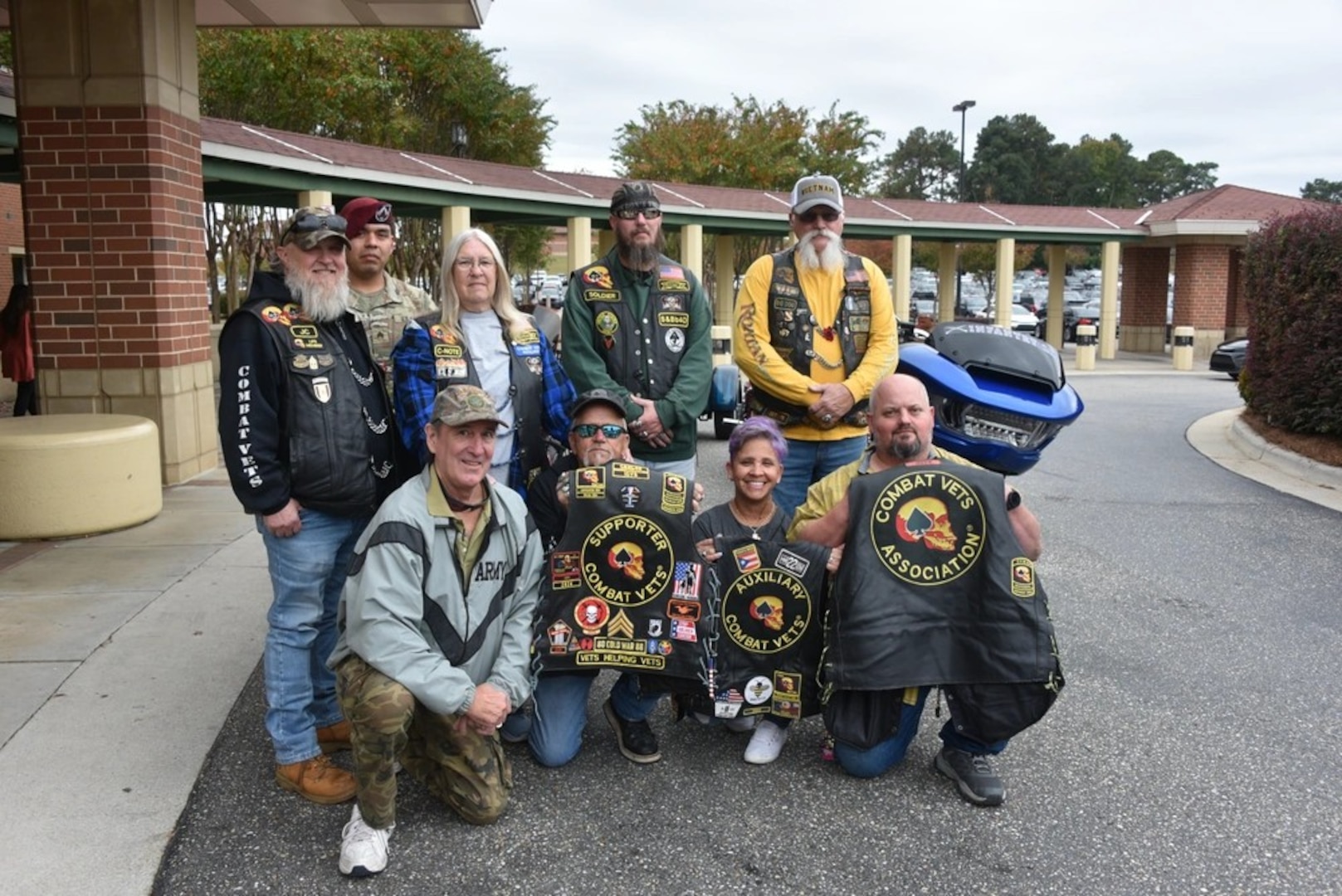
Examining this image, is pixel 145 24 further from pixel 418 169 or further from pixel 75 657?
pixel 418 169

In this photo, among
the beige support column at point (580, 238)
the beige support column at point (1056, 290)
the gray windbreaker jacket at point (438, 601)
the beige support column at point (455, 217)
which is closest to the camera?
the gray windbreaker jacket at point (438, 601)

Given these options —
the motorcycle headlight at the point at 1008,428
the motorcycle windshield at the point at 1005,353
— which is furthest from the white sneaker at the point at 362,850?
the motorcycle windshield at the point at 1005,353

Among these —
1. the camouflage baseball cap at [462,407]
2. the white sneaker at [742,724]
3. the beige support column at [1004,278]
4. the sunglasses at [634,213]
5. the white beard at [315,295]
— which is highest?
the beige support column at [1004,278]

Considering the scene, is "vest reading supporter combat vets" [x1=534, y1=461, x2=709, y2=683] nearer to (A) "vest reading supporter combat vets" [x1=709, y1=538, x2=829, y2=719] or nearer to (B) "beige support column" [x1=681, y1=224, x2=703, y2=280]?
(A) "vest reading supporter combat vets" [x1=709, y1=538, x2=829, y2=719]

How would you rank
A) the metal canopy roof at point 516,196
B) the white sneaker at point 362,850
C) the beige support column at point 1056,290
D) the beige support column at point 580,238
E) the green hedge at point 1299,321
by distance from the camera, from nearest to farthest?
the white sneaker at point 362,850
the green hedge at point 1299,321
the metal canopy roof at point 516,196
the beige support column at point 580,238
the beige support column at point 1056,290

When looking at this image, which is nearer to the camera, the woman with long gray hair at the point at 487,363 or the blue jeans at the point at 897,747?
the blue jeans at the point at 897,747

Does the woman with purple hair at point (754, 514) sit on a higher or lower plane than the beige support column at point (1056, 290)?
lower

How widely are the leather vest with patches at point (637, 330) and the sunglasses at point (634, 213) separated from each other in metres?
0.23

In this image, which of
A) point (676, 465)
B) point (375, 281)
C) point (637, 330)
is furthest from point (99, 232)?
point (676, 465)

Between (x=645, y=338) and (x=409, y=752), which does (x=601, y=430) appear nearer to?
(x=645, y=338)

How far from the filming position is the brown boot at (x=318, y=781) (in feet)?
10.8

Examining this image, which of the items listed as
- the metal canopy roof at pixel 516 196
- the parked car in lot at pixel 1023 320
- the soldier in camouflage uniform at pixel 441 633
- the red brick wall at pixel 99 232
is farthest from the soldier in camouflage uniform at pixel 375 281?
the parked car in lot at pixel 1023 320

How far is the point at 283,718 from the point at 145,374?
5.18 meters

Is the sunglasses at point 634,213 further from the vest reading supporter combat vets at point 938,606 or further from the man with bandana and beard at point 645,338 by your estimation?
the vest reading supporter combat vets at point 938,606
